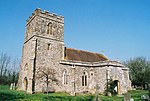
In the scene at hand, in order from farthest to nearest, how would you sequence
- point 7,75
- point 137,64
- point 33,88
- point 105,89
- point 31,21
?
point 7,75
point 137,64
point 31,21
point 105,89
point 33,88

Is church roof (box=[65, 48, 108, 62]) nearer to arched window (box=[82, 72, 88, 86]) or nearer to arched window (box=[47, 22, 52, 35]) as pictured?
arched window (box=[82, 72, 88, 86])

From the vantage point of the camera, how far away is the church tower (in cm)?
2309

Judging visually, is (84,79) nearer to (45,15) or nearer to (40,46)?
(40,46)

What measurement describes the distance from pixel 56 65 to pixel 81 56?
661 cm

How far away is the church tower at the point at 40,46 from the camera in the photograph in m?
23.1

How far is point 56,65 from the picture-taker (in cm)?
2562

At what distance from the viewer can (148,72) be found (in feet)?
135

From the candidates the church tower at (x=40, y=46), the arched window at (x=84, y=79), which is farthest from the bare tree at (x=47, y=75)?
the arched window at (x=84, y=79)

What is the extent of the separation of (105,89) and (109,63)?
14.1 ft

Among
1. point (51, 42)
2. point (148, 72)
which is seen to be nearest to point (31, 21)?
point (51, 42)

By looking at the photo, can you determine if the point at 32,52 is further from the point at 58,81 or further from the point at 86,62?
the point at 86,62

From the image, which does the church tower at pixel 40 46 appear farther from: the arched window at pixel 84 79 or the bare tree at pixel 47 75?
the arched window at pixel 84 79

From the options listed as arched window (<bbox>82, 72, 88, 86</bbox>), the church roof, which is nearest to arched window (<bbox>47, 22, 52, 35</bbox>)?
the church roof

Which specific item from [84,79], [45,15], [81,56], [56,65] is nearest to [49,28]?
[45,15]
